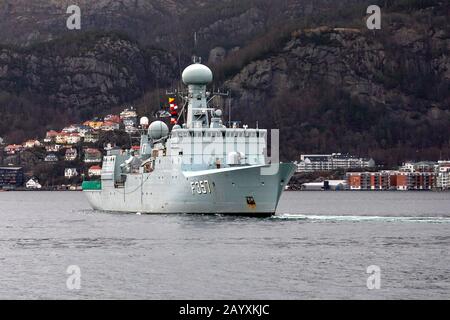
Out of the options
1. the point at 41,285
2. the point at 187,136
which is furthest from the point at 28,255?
the point at 187,136

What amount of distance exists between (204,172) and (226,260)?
25270 millimetres

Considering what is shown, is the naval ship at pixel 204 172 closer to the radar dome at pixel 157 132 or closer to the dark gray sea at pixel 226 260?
the dark gray sea at pixel 226 260

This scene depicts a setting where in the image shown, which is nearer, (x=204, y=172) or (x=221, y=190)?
(x=221, y=190)

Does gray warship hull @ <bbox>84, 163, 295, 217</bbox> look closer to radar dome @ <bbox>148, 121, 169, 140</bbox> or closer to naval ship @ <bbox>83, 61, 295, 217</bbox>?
naval ship @ <bbox>83, 61, 295, 217</bbox>

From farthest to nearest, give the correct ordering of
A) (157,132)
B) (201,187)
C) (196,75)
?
(157,132) < (196,75) < (201,187)

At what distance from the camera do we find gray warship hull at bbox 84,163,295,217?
256 feet

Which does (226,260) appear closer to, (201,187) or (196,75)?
(201,187)

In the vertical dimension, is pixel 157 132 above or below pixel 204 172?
above

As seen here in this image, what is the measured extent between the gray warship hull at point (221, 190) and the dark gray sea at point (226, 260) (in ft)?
4.04

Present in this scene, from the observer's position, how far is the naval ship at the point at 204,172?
78.6 m

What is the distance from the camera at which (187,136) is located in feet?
277

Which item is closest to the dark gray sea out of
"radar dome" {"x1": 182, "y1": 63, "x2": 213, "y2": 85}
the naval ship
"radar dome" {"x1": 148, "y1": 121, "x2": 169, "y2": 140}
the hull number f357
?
the naval ship

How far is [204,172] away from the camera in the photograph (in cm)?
7956

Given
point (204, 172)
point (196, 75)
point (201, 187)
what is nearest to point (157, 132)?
point (196, 75)
